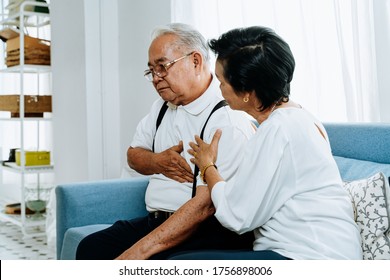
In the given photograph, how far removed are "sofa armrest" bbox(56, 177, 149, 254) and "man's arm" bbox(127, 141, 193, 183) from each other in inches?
12.6

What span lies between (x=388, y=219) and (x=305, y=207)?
25 centimetres

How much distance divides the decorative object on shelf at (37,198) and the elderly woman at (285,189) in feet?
8.84

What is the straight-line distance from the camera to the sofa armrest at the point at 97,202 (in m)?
2.00

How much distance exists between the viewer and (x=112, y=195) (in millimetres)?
2072

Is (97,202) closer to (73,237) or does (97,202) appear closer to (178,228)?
(73,237)

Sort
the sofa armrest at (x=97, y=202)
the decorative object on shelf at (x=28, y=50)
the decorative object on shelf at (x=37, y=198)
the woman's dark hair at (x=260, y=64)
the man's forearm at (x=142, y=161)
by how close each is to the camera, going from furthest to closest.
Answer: the decorative object on shelf at (x=37, y=198)
the decorative object on shelf at (x=28, y=50)
the sofa armrest at (x=97, y=202)
the man's forearm at (x=142, y=161)
the woman's dark hair at (x=260, y=64)

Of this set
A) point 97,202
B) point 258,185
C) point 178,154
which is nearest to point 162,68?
point 178,154

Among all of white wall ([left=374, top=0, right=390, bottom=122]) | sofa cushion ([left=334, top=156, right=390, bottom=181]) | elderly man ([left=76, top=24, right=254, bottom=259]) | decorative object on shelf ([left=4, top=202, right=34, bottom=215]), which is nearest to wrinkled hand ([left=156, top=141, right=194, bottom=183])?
elderly man ([left=76, top=24, right=254, bottom=259])

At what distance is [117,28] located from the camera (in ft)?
10.8

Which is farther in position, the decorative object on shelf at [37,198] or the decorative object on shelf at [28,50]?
the decorative object on shelf at [37,198]

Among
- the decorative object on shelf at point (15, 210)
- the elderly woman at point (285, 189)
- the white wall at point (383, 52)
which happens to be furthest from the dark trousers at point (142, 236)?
the decorative object on shelf at point (15, 210)

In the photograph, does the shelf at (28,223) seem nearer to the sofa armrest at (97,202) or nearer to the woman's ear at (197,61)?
the sofa armrest at (97,202)

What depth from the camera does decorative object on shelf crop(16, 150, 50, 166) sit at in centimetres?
354

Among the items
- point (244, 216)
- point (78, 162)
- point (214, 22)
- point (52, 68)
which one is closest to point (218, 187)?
point (244, 216)
